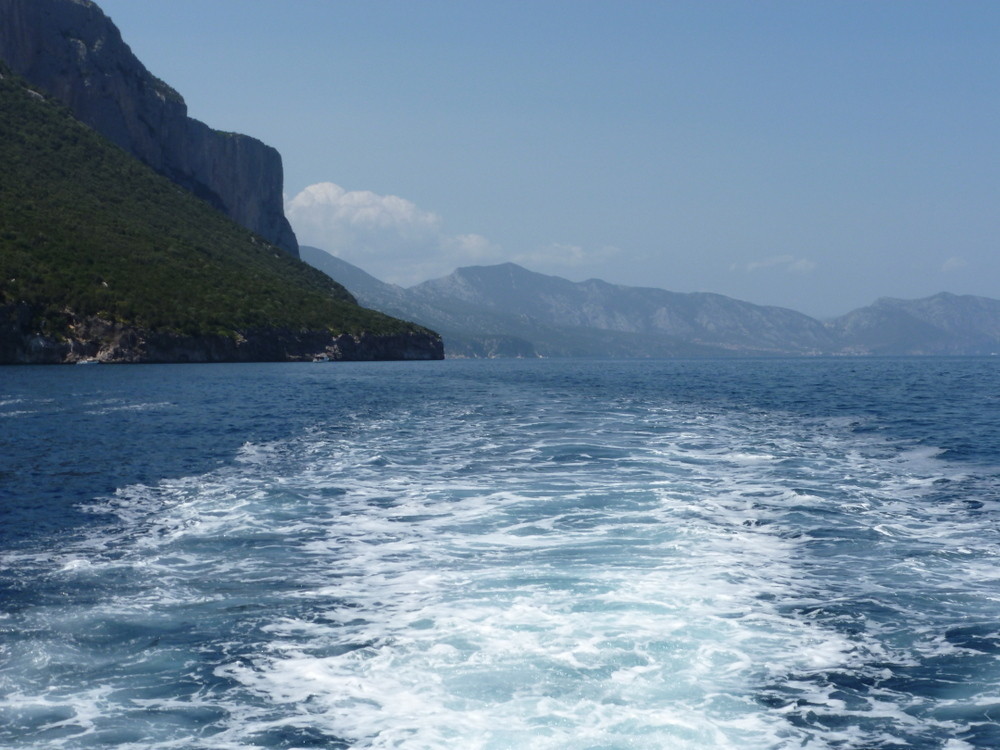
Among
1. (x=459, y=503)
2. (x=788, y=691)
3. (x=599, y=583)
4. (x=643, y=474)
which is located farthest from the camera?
(x=643, y=474)

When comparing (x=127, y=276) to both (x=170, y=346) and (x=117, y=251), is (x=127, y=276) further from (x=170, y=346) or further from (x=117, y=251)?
(x=170, y=346)

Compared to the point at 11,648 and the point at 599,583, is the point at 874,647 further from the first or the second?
the point at 11,648

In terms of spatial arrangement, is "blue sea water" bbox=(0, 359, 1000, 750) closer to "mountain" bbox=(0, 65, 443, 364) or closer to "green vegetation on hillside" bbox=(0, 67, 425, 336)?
"mountain" bbox=(0, 65, 443, 364)

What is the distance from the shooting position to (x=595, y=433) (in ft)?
124

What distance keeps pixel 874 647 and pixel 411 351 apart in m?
170

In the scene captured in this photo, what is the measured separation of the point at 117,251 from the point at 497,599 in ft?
401

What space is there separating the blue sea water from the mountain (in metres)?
81.9

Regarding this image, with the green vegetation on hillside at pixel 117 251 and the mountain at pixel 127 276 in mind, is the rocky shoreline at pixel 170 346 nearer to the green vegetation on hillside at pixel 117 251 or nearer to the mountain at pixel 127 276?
the mountain at pixel 127 276

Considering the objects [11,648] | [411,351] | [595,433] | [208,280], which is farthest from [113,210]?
[11,648]

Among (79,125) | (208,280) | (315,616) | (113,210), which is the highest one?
(79,125)

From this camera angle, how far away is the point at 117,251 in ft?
403

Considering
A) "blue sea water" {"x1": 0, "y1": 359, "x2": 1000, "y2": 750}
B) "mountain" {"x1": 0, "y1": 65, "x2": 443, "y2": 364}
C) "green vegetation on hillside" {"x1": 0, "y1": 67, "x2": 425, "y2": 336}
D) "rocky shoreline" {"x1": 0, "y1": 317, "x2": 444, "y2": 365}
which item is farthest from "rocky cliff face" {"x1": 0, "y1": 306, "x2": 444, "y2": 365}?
"blue sea water" {"x1": 0, "y1": 359, "x2": 1000, "y2": 750}

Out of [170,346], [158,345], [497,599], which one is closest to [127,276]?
[158,345]

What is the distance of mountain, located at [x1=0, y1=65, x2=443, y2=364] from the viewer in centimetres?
10575
